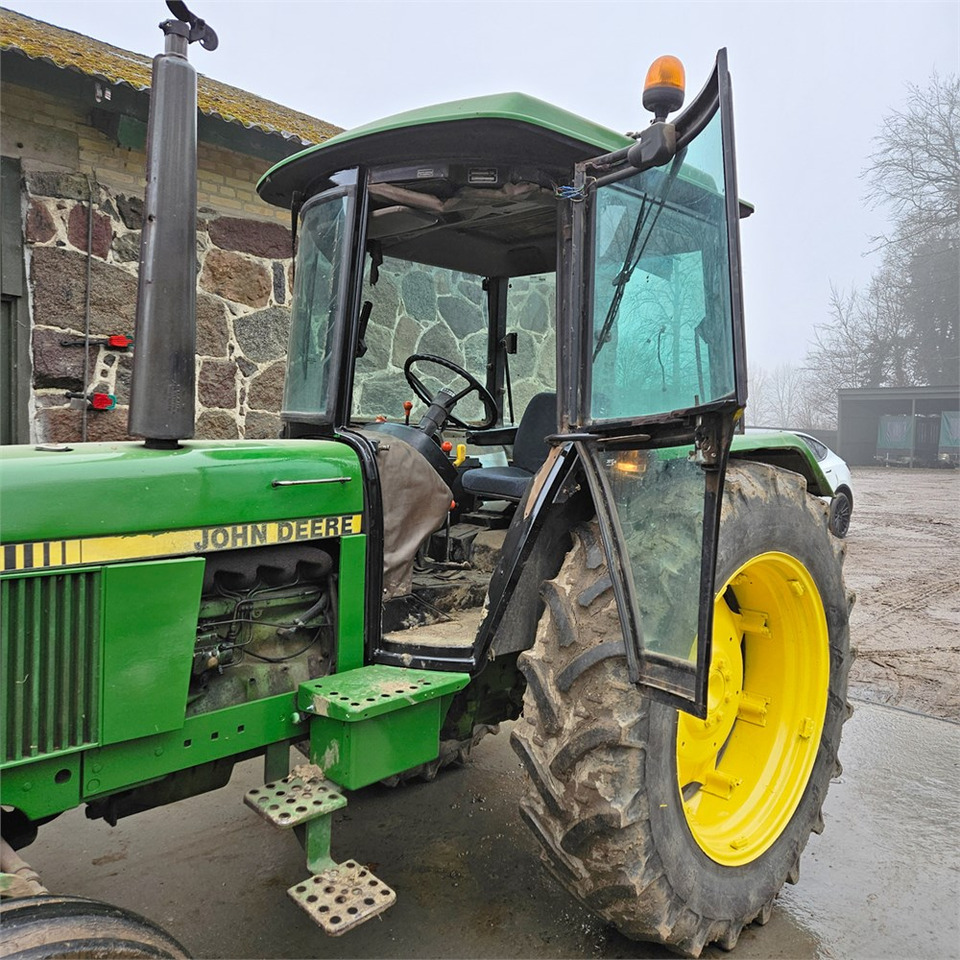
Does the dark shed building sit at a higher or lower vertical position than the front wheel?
higher

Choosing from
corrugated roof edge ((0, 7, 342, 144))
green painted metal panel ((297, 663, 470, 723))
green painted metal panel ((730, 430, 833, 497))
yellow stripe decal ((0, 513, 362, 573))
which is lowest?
green painted metal panel ((297, 663, 470, 723))

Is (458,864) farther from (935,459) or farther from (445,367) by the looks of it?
(935,459)

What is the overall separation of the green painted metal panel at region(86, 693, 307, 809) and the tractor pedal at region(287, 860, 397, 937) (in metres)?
0.39

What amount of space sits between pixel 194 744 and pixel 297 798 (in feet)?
1.00

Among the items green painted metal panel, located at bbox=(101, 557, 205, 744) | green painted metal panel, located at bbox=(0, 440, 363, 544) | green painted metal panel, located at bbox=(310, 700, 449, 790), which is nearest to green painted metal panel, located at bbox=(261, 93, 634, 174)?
green painted metal panel, located at bbox=(0, 440, 363, 544)

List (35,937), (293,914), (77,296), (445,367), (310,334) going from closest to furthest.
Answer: (35,937) < (293,914) < (310,334) < (445,367) < (77,296)

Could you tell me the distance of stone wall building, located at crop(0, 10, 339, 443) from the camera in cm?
529

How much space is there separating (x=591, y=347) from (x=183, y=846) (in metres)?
2.27

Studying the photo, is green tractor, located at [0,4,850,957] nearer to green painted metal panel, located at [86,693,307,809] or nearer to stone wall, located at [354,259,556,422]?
green painted metal panel, located at [86,693,307,809]

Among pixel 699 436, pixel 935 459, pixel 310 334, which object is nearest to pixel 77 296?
pixel 310 334

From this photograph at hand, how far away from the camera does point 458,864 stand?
9.33 ft

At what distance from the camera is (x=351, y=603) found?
2.43 meters

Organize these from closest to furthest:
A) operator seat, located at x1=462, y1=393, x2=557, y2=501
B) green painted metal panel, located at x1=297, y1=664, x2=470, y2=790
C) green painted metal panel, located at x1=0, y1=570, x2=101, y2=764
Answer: green painted metal panel, located at x1=0, y1=570, x2=101, y2=764 < green painted metal panel, located at x1=297, y1=664, x2=470, y2=790 < operator seat, located at x1=462, y1=393, x2=557, y2=501

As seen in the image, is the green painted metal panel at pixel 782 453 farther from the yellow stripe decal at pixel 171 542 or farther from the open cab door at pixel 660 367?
the yellow stripe decal at pixel 171 542
